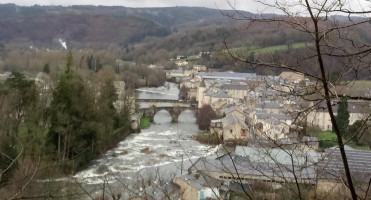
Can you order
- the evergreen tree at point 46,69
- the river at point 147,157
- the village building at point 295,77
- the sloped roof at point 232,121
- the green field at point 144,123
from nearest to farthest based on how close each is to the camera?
1. the village building at point 295,77
2. the river at point 147,157
3. the sloped roof at point 232,121
4. the green field at point 144,123
5. the evergreen tree at point 46,69

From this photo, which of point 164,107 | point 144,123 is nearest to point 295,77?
point 144,123

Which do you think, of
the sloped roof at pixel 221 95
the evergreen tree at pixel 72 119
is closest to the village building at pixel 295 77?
the evergreen tree at pixel 72 119

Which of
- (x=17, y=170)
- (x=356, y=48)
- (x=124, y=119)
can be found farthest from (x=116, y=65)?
(x=356, y=48)

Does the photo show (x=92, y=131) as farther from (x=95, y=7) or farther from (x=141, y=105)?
(x=95, y=7)

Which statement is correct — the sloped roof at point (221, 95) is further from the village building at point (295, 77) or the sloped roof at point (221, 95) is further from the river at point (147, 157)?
the village building at point (295, 77)

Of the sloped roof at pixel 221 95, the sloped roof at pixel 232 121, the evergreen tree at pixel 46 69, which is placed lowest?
the sloped roof at pixel 232 121

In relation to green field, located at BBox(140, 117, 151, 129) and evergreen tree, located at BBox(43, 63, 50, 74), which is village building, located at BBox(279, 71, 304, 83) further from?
evergreen tree, located at BBox(43, 63, 50, 74)

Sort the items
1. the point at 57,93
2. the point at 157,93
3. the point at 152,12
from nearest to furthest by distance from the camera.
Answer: the point at 57,93
the point at 157,93
the point at 152,12

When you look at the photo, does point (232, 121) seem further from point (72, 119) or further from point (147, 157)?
point (72, 119)
